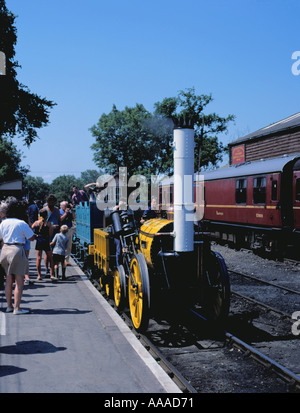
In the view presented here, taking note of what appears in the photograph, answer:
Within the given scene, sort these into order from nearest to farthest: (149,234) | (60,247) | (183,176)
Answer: (183,176)
(149,234)
(60,247)

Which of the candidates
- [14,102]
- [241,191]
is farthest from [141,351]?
[14,102]

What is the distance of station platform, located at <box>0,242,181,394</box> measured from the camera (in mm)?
4676

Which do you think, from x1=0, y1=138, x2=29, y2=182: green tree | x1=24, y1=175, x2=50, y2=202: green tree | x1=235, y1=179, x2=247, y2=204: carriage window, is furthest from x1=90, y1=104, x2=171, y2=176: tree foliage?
x1=24, y1=175, x2=50, y2=202: green tree

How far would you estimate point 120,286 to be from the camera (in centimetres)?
768

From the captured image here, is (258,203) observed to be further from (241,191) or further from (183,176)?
(183,176)

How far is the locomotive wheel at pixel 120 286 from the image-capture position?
299 inches

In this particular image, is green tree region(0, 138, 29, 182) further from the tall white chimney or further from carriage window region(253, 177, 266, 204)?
the tall white chimney

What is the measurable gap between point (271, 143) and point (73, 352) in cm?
2253

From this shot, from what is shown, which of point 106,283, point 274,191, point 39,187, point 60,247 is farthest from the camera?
point 39,187

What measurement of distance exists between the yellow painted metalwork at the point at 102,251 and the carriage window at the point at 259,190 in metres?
8.39

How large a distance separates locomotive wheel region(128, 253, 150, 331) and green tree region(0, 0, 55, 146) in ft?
75.6

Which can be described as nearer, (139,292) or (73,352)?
(73,352)
